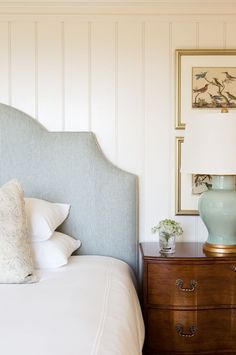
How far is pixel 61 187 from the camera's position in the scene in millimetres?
2354

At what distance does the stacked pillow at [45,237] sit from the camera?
1.97 m

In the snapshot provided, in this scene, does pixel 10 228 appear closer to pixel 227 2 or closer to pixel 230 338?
pixel 230 338

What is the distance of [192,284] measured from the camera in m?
2.01

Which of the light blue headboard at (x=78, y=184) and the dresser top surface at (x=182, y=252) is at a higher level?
the light blue headboard at (x=78, y=184)

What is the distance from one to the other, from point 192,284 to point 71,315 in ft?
2.86

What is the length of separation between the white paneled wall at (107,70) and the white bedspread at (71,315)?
92 centimetres

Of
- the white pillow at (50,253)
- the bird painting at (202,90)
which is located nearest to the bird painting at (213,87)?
the bird painting at (202,90)

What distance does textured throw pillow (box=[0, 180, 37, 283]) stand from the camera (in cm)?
169

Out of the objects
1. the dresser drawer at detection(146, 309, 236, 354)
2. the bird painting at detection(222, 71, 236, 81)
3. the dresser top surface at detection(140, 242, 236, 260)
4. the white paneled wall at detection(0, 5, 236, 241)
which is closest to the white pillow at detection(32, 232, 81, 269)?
the dresser top surface at detection(140, 242, 236, 260)

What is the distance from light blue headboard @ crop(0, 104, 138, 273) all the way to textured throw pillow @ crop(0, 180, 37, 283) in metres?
0.50

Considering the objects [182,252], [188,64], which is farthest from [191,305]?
[188,64]

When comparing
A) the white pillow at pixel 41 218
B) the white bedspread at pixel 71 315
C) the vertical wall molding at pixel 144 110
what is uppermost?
the vertical wall molding at pixel 144 110

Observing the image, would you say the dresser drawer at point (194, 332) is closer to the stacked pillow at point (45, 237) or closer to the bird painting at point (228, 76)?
the stacked pillow at point (45, 237)

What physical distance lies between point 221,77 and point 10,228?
1562 mm
